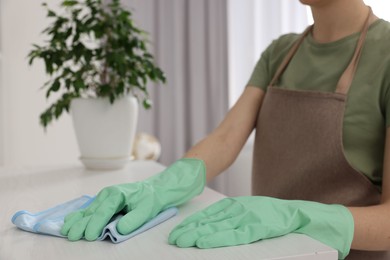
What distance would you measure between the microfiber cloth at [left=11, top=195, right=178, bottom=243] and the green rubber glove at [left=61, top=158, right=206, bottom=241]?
10mm

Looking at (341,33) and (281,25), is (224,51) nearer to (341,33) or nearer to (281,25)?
(281,25)

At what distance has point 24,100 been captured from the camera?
2674mm

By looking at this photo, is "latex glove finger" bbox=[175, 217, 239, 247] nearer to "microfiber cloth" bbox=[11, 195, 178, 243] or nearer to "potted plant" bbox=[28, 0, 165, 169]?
"microfiber cloth" bbox=[11, 195, 178, 243]

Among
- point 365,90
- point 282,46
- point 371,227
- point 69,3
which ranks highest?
point 69,3

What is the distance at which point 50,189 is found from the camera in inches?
48.3

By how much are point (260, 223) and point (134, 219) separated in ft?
0.65

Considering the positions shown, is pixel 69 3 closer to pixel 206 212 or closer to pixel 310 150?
pixel 310 150

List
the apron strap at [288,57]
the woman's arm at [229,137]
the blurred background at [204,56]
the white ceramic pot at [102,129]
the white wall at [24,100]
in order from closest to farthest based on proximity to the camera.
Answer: the woman's arm at [229,137]
the apron strap at [288,57]
the white ceramic pot at [102,129]
the white wall at [24,100]
the blurred background at [204,56]

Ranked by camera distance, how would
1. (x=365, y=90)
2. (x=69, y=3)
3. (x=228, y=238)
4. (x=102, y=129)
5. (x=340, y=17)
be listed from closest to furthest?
(x=228, y=238) < (x=365, y=90) < (x=340, y=17) < (x=102, y=129) < (x=69, y=3)

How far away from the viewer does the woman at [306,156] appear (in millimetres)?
775

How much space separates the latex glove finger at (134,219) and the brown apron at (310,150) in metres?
0.48

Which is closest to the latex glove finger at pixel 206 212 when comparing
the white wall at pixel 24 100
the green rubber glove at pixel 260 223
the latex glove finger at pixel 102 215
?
the green rubber glove at pixel 260 223

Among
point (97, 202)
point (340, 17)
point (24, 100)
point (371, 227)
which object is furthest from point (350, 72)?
point (24, 100)

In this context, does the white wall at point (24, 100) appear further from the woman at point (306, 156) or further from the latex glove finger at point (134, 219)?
the latex glove finger at point (134, 219)
